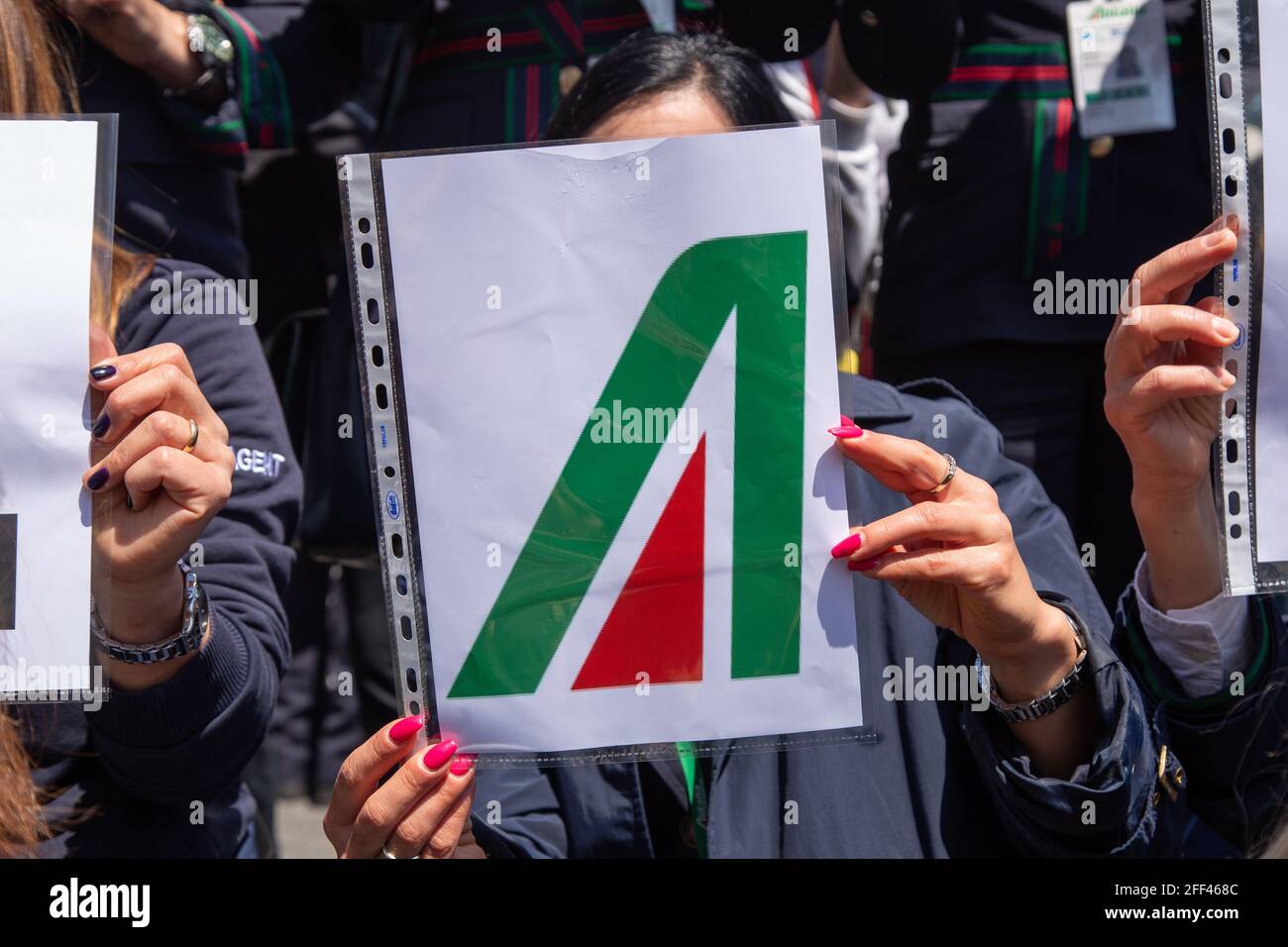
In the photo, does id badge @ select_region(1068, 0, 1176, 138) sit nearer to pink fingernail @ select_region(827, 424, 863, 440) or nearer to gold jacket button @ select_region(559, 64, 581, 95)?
gold jacket button @ select_region(559, 64, 581, 95)

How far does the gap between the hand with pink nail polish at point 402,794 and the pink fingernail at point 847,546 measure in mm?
415

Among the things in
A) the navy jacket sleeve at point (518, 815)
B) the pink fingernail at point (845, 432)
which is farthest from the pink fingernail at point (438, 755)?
the pink fingernail at point (845, 432)

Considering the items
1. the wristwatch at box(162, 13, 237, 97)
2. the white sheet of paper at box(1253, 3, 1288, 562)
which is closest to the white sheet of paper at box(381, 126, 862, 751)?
the white sheet of paper at box(1253, 3, 1288, 562)

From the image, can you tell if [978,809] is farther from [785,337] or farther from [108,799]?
[108,799]

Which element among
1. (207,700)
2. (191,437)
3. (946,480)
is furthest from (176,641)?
(946,480)

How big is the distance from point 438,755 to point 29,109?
94cm

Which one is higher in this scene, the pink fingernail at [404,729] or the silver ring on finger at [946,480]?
the silver ring on finger at [946,480]

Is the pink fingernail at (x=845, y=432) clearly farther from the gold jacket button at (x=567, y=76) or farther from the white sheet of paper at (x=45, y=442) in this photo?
the gold jacket button at (x=567, y=76)

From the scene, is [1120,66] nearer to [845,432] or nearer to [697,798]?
[845,432]

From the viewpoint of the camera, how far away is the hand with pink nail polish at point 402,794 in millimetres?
1296

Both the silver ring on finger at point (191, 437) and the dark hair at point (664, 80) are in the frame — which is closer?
the silver ring on finger at point (191, 437)

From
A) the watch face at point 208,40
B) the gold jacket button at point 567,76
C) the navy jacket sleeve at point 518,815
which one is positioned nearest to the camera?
the navy jacket sleeve at point 518,815

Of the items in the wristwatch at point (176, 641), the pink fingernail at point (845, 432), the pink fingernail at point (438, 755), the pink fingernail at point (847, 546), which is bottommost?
the pink fingernail at point (438, 755)

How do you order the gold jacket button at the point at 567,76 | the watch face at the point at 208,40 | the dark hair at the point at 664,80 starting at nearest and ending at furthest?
the dark hair at the point at 664,80 < the watch face at the point at 208,40 < the gold jacket button at the point at 567,76
